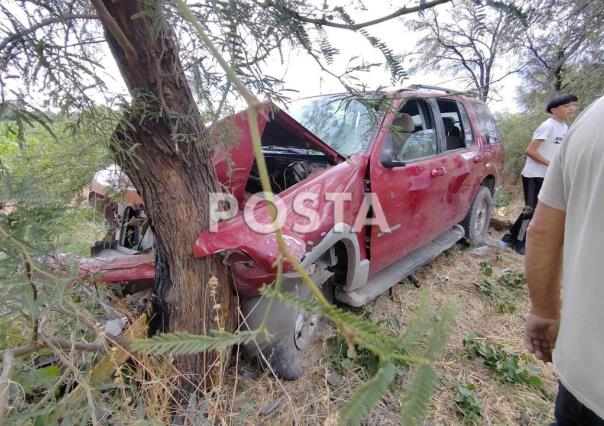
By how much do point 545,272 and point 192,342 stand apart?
4.22 ft

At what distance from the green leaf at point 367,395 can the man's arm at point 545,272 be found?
110 centimetres

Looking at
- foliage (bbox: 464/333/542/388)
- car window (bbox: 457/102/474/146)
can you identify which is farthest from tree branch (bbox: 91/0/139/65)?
car window (bbox: 457/102/474/146)

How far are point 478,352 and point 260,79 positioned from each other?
2346 millimetres

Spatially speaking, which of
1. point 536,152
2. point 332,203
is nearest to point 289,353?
point 332,203

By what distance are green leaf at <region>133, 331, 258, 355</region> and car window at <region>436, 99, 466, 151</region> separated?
11.6 ft

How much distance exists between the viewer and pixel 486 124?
14.4 feet

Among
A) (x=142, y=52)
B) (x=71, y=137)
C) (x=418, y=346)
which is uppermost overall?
(x=142, y=52)

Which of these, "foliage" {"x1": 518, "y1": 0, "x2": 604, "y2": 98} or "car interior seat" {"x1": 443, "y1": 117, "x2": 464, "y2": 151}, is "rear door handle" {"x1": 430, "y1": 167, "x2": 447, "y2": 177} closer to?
"car interior seat" {"x1": 443, "y1": 117, "x2": 464, "y2": 151}

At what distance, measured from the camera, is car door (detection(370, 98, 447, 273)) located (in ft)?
8.04

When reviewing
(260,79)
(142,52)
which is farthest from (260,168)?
(142,52)

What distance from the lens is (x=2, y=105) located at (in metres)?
1.01

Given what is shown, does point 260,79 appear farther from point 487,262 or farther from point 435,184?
point 487,262

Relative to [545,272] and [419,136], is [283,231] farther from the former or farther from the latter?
[419,136]

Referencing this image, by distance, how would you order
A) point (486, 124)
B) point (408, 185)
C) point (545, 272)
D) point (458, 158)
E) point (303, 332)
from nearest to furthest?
point (545, 272) → point (303, 332) → point (408, 185) → point (458, 158) → point (486, 124)
